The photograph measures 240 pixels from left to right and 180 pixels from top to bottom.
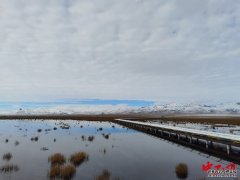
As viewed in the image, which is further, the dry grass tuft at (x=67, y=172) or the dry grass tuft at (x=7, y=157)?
Result: the dry grass tuft at (x=7, y=157)

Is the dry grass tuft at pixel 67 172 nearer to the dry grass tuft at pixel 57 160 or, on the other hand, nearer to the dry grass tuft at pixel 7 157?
the dry grass tuft at pixel 57 160

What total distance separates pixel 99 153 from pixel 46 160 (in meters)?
6.35

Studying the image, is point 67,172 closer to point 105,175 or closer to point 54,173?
point 54,173

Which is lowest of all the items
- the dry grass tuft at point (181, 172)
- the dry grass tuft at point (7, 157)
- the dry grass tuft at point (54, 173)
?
the dry grass tuft at point (181, 172)

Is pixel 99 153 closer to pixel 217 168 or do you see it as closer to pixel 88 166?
pixel 88 166

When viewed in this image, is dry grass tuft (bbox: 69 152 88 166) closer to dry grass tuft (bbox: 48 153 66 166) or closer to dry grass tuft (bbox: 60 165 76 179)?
dry grass tuft (bbox: 48 153 66 166)

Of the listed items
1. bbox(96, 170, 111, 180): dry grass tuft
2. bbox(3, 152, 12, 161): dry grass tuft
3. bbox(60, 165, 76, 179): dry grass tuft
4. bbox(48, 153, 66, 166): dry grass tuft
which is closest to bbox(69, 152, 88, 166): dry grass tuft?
bbox(48, 153, 66, 166): dry grass tuft

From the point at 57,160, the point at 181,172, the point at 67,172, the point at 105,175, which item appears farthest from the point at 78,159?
the point at 181,172

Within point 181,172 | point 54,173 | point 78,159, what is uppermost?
point 78,159

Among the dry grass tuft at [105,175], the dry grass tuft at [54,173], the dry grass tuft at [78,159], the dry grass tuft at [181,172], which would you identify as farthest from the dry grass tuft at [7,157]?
the dry grass tuft at [181,172]

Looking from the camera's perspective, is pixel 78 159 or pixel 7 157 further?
pixel 7 157

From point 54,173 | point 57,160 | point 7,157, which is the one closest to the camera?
point 54,173

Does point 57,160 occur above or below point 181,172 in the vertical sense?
above

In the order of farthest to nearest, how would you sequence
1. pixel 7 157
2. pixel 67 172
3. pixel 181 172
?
pixel 7 157, pixel 181 172, pixel 67 172
